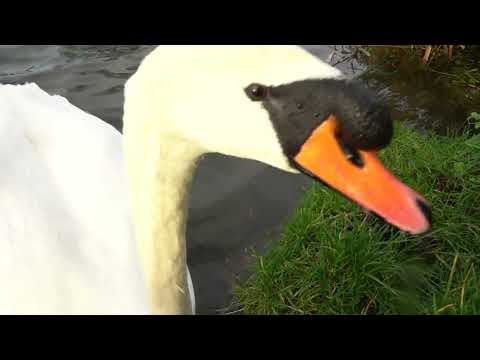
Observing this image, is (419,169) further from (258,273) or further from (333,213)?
(258,273)

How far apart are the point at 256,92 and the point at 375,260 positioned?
195cm

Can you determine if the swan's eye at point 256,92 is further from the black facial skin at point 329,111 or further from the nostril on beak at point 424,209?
the nostril on beak at point 424,209

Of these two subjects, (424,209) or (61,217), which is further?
(61,217)

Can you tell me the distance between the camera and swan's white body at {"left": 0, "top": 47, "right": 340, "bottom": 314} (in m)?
1.44

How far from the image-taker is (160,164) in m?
1.75

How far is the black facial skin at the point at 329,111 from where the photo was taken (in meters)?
1.32

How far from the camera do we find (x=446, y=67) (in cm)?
539

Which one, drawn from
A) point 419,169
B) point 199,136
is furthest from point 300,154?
point 419,169

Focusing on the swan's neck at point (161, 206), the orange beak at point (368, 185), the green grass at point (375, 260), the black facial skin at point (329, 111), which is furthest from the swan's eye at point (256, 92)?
the green grass at point (375, 260)

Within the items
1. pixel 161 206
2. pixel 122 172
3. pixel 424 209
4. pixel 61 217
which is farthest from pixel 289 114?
pixel 122 172

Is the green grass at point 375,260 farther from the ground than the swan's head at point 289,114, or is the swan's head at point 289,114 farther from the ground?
the swan's head at point 289,114

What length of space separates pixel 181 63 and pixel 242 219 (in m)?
2.54

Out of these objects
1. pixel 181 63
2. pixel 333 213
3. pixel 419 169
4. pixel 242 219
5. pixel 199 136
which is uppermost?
pixel 181 63

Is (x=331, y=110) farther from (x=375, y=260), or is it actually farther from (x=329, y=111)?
(x=375, y=260)
